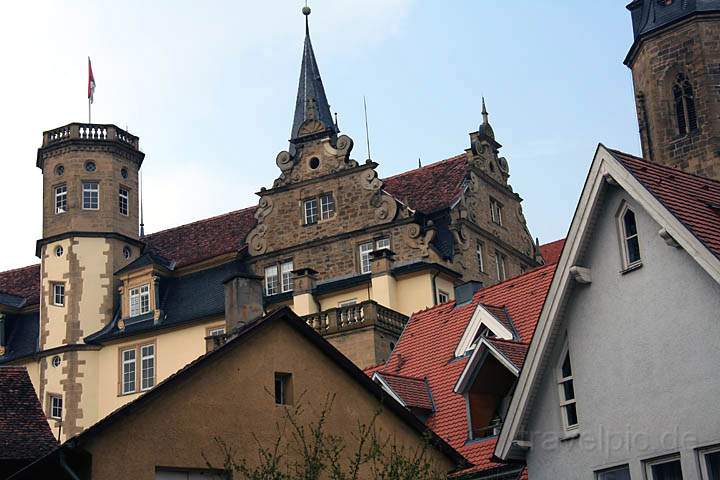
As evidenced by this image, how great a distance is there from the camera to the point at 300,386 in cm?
2517

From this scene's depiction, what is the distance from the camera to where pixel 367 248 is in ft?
175

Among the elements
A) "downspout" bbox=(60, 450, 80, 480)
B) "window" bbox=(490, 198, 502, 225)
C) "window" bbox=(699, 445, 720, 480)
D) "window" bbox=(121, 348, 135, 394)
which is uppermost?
"window" bbox=(490, 198, 502, 225)

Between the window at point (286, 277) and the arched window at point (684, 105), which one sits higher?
the arched window at point (684, 105)

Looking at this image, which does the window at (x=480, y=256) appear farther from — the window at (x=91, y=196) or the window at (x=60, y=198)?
the window at (x=60, y=198)

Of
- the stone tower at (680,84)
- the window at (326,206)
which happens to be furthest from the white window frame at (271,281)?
the stone tower at (680,84)

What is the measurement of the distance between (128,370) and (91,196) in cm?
762

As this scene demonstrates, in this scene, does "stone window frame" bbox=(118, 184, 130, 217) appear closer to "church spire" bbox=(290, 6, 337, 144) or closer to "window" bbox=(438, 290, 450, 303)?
"church spire" bbox=(290, 6, 337, 144)

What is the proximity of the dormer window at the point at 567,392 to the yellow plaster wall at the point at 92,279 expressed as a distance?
124 ft

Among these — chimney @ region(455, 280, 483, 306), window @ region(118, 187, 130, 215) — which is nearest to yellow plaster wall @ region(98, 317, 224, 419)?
window @ region(118, 187, 130, 215)

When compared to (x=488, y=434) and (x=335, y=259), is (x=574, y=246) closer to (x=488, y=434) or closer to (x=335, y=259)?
(x=488, y=434)

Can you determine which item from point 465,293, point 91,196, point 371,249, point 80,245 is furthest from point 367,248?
point 465,293

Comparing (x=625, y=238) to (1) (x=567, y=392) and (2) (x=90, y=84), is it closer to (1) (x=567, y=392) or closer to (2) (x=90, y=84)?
(1) (x=567, y=392)

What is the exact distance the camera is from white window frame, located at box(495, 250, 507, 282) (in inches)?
2160

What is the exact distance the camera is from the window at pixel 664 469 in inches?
806
